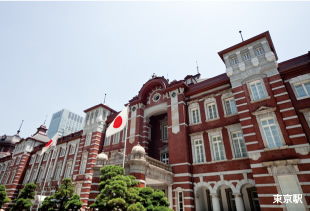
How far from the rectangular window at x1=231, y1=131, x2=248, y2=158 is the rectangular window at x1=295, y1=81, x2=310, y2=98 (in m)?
5.16

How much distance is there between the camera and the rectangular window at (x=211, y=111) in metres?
16.9

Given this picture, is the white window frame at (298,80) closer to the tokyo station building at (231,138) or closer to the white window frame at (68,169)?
the tokyo station building at (231,138)

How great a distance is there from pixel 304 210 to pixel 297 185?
130 cm

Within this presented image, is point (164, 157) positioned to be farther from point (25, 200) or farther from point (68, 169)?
point (25, 200)

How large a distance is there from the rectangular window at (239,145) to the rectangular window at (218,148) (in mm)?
1046

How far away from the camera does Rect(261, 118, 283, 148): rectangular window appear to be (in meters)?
12.2

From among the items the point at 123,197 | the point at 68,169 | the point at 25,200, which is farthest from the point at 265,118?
the point at 25,200

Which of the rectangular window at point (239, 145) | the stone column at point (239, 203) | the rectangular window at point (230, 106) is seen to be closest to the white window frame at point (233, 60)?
the rectangular window at point (230, 106)

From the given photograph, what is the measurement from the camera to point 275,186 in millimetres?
11125

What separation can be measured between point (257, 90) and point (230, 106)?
2684mm

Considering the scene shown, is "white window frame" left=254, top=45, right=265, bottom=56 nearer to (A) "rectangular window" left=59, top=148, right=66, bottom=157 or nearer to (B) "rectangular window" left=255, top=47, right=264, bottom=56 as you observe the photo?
(B) "rectangular window" left=255, top=47, right=264, bottom=56

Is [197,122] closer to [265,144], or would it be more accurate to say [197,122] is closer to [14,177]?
[265,144]

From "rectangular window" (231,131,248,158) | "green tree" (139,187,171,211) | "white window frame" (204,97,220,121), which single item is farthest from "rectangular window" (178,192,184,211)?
"white window frame" (204,97,220,121)

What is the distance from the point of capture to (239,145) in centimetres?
1452
